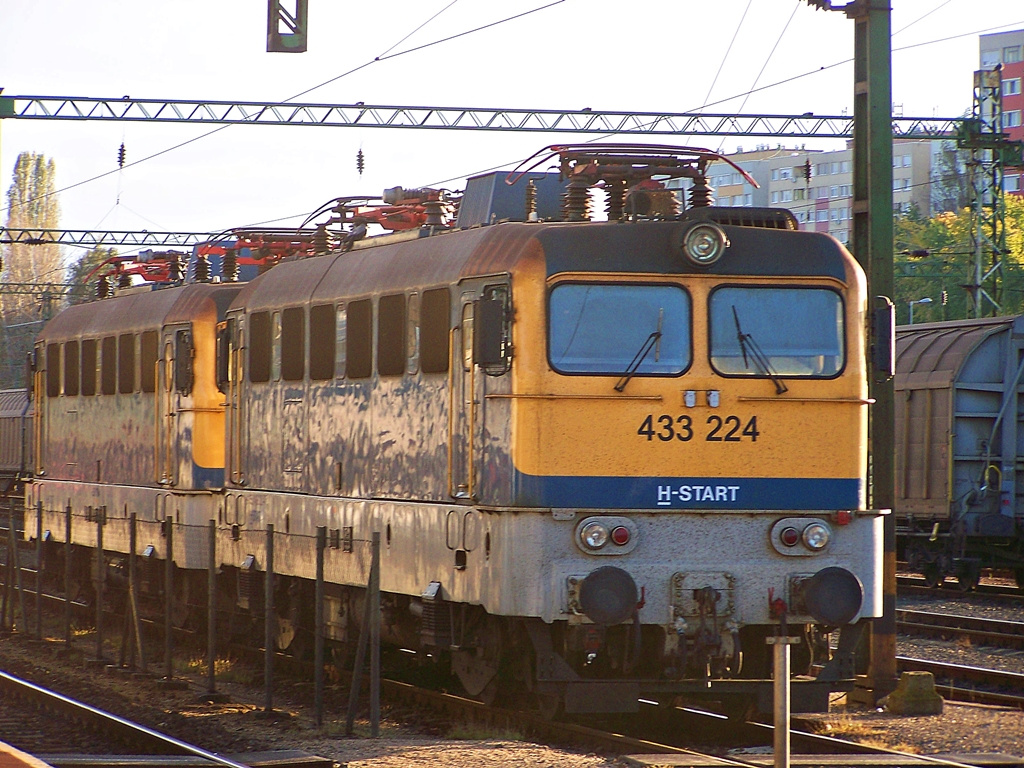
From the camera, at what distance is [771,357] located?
446 inches

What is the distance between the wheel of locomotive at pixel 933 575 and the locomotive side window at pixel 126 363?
1083 cm

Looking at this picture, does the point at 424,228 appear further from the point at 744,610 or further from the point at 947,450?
the point at 947,450

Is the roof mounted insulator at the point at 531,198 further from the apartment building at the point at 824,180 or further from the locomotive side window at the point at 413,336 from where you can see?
the apartment building at the point at 824,180

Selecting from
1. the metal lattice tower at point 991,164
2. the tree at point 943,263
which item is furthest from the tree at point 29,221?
the metal lattice tower at point 991,164

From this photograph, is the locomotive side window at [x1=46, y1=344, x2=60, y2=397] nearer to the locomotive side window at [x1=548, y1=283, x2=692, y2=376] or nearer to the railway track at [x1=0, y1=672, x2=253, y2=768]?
the railway track at [x1=0, y1=672, x2=253, y2=768]

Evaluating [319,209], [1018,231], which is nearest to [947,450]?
[319,209]

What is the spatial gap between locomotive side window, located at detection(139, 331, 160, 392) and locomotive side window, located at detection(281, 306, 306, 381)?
4.06m

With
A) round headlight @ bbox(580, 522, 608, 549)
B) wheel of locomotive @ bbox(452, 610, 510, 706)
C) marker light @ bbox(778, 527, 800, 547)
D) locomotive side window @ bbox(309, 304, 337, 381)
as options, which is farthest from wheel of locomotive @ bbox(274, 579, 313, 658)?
marker light @ bbox(778, 527, 800, 547)

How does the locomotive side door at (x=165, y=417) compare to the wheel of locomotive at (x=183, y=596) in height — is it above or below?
above

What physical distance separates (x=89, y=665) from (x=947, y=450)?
11502 millimetres

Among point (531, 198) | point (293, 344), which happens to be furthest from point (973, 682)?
point (293, 344)

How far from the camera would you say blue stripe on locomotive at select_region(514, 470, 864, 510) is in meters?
11.0

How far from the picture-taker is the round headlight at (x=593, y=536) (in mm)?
10922

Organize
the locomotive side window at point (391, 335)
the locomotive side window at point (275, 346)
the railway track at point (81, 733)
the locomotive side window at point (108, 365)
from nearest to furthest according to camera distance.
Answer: the railway track at point (81, 733), the locomotive side window at point (391, 335), the locomotive side window at point (275, 346), the locomotive side window at point (108, 365)
